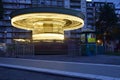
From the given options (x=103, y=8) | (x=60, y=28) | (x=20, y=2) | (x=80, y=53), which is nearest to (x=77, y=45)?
(x=80, y=53)

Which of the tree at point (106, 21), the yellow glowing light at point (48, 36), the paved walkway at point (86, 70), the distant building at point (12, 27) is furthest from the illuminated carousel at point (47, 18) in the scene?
the distant building at point (12, 27)

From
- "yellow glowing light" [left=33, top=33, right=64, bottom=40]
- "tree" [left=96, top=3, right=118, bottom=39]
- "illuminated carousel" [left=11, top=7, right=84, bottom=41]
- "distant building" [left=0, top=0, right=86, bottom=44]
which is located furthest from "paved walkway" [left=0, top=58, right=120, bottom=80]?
"distant building" [left=0, top=0, right=86, bottom=44]

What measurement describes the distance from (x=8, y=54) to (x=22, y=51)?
1.65 metres

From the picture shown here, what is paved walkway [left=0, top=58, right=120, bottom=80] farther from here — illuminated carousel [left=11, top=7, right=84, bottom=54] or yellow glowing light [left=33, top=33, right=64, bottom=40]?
yellow glowing light [left=33, top=33, right=64, bottom=40]

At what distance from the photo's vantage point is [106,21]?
69.1 meters

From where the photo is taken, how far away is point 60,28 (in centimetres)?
4575

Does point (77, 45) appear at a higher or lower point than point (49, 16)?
lower

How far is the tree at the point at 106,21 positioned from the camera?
225 feet

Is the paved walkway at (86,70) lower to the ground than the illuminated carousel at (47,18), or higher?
lower

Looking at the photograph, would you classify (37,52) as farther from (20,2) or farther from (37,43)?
(20,2)

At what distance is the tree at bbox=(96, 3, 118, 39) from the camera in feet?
225

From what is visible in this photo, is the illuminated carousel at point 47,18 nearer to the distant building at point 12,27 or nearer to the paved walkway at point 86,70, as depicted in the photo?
the paved walkway at point 86,70

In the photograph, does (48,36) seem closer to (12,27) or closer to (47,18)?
(47,18)

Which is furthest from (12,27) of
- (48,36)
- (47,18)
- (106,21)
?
(47,18)
